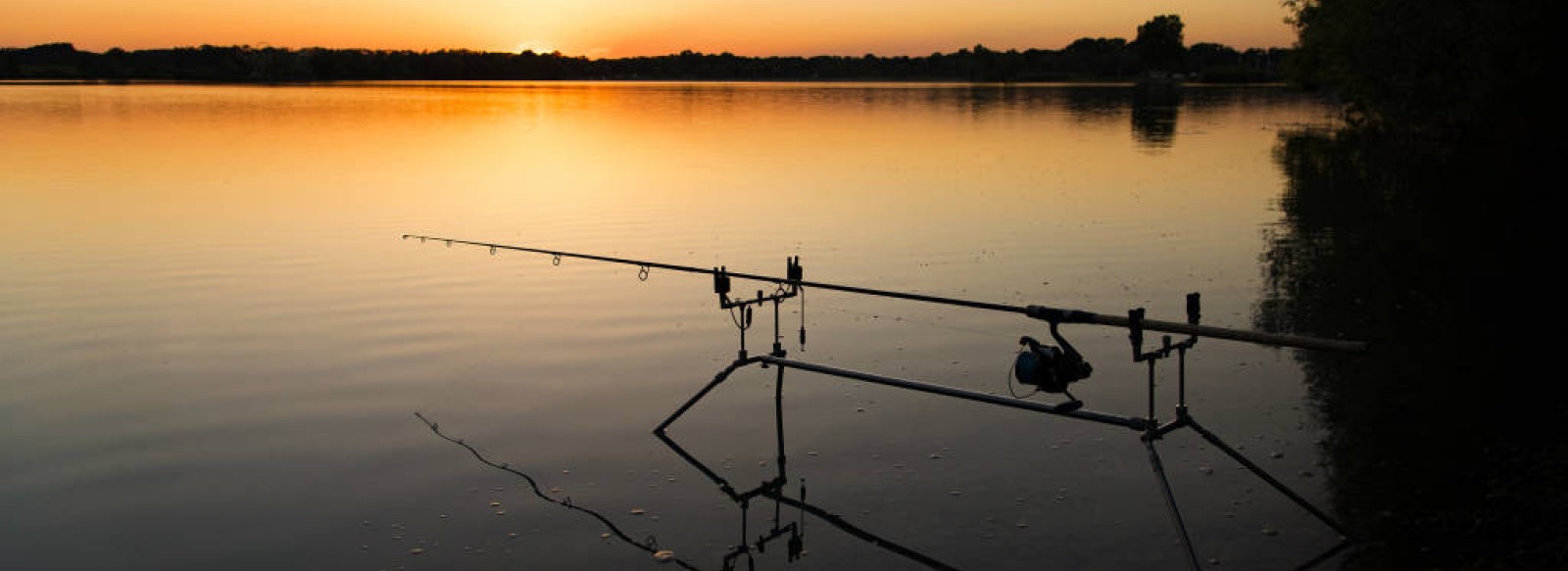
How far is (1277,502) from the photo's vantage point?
8062mm

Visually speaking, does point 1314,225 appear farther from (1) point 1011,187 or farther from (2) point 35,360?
(2) point 35,360

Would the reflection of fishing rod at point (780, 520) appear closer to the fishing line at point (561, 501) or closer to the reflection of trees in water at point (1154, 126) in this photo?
the fishing line at point (561, 501)

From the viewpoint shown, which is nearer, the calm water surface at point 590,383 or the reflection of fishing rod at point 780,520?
the reflection of fishing rod at point 780,520

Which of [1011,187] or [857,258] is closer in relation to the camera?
[857,258]

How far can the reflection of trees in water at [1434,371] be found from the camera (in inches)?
294

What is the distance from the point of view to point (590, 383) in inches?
452

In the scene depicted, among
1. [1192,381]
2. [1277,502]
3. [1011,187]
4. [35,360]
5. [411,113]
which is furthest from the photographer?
[411,113]

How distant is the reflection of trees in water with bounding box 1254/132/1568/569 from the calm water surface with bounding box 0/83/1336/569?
0.40 metres

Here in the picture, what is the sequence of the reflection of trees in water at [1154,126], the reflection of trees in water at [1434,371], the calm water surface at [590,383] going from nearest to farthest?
the reflection of trees in water at [1434,371] → the calm water surface at [590,383] → the reflection of trees in water at [1154,126]

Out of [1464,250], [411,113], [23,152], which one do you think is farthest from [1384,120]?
[411,113]

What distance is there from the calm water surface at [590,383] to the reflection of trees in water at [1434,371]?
40 centimetres

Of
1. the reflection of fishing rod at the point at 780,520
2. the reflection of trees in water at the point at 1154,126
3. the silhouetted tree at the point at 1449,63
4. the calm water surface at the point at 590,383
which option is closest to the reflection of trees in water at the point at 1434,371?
the calm water surface at the point at 590,383

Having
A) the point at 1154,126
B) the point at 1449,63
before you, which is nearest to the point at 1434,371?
the point at 1449,63

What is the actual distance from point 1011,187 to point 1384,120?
59.0 feet
